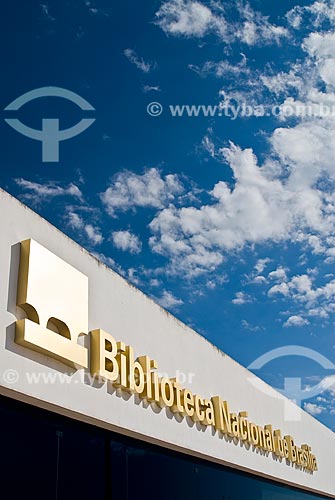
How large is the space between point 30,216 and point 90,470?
3.26 meters

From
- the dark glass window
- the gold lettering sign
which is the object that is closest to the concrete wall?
the gold lettering sign

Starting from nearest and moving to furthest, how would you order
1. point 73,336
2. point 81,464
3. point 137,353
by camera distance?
point 73,336 → point 81,464 → point 137,353

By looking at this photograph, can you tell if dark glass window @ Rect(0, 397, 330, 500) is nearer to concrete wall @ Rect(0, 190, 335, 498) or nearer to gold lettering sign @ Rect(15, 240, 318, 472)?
concrete wall @ Rect(0, 190, 335, 498)

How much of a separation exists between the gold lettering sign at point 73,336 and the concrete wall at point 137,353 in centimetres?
12

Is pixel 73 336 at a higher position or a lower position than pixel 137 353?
lower

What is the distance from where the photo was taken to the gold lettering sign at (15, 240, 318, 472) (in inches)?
252

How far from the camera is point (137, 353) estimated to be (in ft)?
27.7

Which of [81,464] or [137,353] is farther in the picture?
[137,353]

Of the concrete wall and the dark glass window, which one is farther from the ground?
the concrete wall

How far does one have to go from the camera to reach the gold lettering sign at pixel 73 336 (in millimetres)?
6406

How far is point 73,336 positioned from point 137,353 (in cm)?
167

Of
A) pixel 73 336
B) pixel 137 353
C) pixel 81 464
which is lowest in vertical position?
pixel 81 464

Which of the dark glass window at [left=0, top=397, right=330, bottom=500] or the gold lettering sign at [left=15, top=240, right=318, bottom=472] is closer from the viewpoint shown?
the gold lettering sign at [left=15, top=240, right=318, bottom=472]

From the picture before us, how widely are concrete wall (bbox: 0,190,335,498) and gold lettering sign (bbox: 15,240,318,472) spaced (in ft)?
0.39
